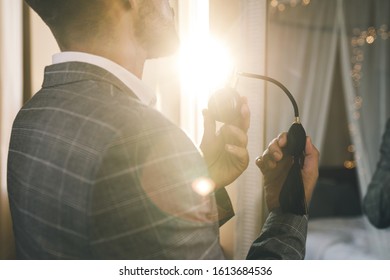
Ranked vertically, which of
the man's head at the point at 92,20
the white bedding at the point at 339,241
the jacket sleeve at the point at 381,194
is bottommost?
the white bedding at the point at 339,241

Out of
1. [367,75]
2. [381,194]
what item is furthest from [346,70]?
[381,194]

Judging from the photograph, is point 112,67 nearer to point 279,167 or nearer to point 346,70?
point 279,167

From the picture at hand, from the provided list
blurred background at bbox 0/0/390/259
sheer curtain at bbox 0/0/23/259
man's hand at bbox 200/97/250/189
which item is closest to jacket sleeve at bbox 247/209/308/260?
man's hand at bbox 200/97/250/189

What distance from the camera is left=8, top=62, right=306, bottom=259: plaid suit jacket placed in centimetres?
44

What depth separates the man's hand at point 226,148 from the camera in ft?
2.26

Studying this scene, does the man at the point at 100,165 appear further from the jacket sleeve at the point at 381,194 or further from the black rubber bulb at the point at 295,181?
the jacket sleeve at the point at 381,194

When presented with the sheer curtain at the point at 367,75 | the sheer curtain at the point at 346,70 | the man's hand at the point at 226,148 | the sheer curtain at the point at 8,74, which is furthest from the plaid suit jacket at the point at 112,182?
the sheer curtain at the point at 367,75

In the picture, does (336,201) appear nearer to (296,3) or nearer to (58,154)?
A: (296,3)

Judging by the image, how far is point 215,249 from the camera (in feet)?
1.61

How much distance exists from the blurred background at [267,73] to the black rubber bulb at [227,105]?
0.21 feet

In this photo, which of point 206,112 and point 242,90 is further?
point 242,90

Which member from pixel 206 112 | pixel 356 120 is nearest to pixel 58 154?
pixel 206 112

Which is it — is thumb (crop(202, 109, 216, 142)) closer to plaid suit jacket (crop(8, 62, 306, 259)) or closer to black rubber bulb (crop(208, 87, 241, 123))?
black rubber bulb (crop(208, 87, 241, 123))

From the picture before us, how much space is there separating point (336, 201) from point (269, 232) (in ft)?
5.80
